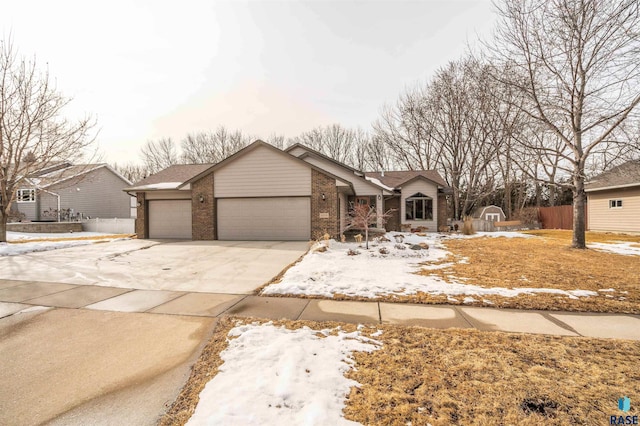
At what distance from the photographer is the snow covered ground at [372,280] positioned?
5.39 m

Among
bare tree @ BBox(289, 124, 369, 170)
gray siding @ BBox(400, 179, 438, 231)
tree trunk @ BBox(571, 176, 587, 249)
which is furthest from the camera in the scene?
bare tree @ BBox(289, 124, 369, 170)

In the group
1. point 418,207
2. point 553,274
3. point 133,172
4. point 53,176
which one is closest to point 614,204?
point 418,207

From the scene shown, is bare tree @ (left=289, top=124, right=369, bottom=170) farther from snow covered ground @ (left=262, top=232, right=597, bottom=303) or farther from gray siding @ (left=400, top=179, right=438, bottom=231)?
snow covered ground @ (left=262, top=232, right=597, bottom=303)

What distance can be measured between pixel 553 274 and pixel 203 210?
1375cm

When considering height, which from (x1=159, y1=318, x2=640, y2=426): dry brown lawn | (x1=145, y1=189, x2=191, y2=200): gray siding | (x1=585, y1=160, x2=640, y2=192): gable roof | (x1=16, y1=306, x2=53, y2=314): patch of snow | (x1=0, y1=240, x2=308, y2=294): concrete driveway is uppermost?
(x1=585, y1=160, x2=640, y2=192): gable roof

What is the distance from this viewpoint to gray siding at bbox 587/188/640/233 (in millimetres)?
16172

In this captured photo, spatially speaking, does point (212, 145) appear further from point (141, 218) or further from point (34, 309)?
point (34, 309)

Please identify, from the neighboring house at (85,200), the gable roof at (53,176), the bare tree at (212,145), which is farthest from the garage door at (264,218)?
the bare tree at (212,145)

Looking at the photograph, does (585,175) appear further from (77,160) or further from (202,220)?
(77,160)

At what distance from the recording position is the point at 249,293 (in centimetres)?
549

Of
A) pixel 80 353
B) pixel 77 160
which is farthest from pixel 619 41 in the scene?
pixel 77 160

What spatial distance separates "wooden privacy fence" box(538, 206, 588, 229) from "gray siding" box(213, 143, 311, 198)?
21678 millimetres

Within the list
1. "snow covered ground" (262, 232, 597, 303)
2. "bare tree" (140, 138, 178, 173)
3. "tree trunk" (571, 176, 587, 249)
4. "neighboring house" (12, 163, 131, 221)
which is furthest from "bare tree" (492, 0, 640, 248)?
"bare tree" (140, 138, 178, 173)

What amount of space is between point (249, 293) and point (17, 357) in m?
3.12
